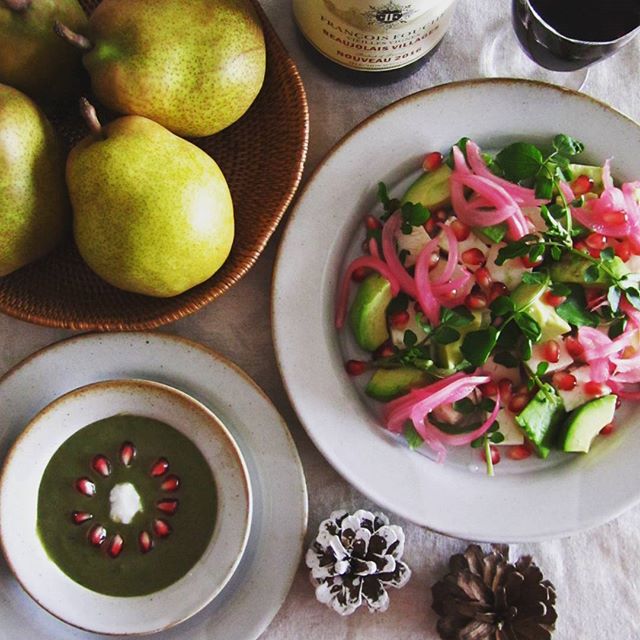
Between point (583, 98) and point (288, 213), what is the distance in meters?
0.55

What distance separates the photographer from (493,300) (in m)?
1.44

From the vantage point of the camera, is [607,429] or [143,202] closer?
[143,202]

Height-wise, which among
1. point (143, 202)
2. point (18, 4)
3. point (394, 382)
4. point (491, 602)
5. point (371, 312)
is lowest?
point (491, 602)

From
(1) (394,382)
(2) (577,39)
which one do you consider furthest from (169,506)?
(2) (577,39)

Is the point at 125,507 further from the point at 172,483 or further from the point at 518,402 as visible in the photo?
the point at 518,402

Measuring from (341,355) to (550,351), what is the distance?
1.18ft

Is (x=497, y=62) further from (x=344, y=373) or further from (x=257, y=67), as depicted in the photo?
(x=344, y=373)

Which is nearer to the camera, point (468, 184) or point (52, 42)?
point (52, 42)

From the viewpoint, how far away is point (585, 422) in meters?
1.46

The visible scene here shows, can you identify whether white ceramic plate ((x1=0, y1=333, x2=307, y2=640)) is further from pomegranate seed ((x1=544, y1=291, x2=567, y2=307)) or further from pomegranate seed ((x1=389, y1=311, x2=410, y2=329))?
pomegranate seed ((x1=544, y1=291, x2=567, y2=307))

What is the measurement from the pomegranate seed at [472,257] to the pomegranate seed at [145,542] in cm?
73

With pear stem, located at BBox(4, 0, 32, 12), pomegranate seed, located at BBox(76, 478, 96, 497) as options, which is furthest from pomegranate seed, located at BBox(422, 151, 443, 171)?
pomegranate seed, located at BBox(76, 478, 96, 497)

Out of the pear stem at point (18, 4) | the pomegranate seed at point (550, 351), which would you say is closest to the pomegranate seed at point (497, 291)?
the pomegranate seed at point (550, 351)

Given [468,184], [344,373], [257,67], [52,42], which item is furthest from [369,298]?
[52,42]
